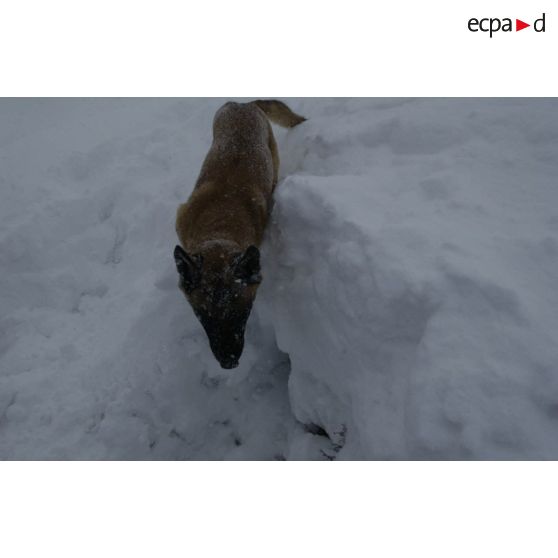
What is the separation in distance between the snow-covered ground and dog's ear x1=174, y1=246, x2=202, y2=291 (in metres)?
1.17

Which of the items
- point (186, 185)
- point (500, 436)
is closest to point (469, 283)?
point (500, 436)

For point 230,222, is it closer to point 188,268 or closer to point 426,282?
point 188,268

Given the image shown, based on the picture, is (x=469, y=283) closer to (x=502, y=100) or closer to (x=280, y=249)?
(x=280, y=249)

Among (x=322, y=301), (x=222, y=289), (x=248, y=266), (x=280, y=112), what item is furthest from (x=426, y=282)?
(x=280, y=112)

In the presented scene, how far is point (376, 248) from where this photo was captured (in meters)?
3.62

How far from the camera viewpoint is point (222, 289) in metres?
3.79

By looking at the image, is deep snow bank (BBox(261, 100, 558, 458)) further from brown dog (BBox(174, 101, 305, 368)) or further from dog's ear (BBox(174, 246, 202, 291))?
dog's ear (BBox(174, 246, 202, 291))

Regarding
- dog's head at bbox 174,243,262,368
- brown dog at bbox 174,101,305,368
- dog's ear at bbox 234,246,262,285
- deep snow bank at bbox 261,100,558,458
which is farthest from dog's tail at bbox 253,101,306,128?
dog's ear at bbox 234,246,262,285

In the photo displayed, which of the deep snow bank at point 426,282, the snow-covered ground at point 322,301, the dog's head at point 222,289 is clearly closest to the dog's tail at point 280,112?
the snow-covered ground at point 322,301

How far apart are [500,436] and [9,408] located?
5015mm

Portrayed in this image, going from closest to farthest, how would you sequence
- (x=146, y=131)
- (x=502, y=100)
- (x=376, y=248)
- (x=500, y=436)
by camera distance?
(x=500, y=436) < (x=376, y=248) < (x=502, y=100) < (x=146, y=131)

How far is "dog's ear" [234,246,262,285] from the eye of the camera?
12.3ft

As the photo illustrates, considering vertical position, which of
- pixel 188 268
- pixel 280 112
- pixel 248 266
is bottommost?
pixel 248 266

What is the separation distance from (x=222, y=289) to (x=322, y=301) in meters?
1.02
